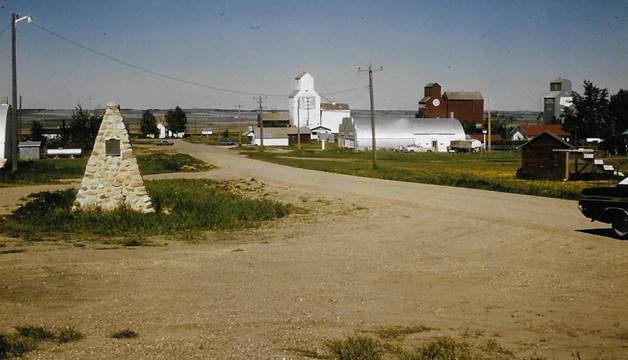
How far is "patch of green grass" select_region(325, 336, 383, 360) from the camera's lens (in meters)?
7.09

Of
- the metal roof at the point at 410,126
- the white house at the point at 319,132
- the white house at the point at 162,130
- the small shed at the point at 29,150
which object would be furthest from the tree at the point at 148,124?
the small shed at the point at 29,150

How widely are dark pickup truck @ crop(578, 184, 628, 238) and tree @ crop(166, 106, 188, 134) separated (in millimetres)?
131341

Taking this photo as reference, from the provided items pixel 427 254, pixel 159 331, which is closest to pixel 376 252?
pixel 427 254

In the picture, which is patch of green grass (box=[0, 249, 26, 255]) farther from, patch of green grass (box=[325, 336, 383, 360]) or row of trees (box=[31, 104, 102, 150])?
row of trees (box=[31, 104, 102, 150])

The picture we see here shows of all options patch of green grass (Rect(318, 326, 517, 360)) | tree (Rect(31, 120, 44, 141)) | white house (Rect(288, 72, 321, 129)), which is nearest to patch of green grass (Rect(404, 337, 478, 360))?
patch of green grass (Rect(318, 326, 517, 360))

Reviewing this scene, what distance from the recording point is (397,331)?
813cm

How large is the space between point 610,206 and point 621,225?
503mm

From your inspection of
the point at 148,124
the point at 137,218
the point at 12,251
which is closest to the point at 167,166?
the point at 137,218

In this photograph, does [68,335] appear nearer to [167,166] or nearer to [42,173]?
[42,173]

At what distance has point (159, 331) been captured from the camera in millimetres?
7965

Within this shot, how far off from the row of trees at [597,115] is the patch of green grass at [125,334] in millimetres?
85270

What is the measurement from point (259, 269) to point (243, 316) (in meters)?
3.41

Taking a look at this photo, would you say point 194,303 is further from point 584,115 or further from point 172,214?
point 584,115

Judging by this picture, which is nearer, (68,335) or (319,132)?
(68,335)
